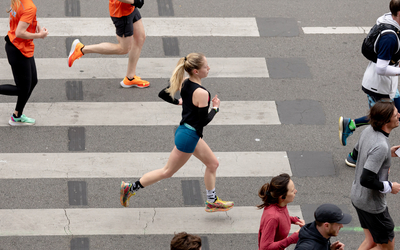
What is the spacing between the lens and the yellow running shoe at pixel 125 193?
5.93 meters

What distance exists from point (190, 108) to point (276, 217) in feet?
5.44

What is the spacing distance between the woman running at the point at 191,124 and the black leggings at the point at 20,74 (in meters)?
2.16

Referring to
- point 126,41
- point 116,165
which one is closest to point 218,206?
point 116,165

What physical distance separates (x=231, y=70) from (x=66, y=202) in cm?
357

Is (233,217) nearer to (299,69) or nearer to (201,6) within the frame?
(299,69)

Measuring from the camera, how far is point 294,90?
8.08 m

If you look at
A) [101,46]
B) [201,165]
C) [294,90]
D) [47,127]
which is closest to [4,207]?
[47,127]

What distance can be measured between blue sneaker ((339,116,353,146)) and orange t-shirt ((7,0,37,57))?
161 inches

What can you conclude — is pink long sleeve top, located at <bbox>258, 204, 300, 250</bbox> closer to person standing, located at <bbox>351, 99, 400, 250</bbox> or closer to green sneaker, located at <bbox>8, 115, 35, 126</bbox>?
person standing, located at <bbox>351, 99, 400, 250</bbox>

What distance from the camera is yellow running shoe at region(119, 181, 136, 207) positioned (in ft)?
19.4

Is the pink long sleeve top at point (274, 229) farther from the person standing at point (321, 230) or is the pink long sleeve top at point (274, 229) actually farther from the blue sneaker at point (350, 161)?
the blue sneaker at point (350, 161)

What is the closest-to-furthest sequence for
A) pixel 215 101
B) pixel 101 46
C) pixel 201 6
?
pixel 215 101 → pixel 101 46 → pixel 201 6

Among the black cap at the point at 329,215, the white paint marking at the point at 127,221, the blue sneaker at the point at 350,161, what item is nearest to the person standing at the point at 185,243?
the black cap at the point at 329,215

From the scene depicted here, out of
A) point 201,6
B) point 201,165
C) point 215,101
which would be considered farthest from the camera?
point 201,6
